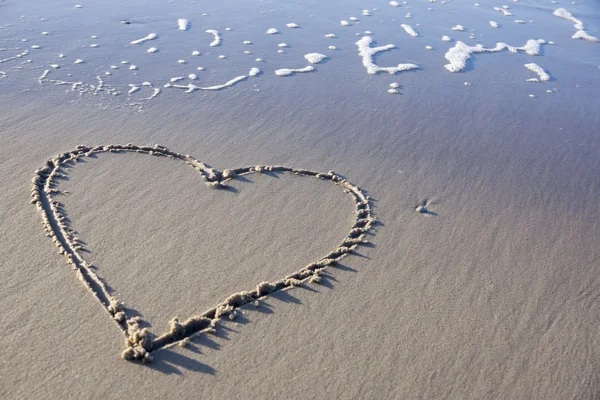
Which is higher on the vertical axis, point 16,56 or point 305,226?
point 16,56

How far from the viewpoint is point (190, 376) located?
296cm

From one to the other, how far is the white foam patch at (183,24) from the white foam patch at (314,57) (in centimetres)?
199

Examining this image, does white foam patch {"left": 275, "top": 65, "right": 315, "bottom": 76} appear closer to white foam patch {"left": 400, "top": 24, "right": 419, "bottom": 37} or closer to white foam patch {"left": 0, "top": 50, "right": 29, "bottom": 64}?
white foam patch {"left": 400, "top": 24, "right": 419, "bottom": 37}

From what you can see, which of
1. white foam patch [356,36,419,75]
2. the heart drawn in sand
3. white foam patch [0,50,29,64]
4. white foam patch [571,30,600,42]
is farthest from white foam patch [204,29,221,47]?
white foam patch [571,30,600,42]

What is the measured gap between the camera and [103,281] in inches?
140

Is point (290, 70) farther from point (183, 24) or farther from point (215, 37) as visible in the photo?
point (183, 24)

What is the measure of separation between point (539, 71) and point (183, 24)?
511 cm

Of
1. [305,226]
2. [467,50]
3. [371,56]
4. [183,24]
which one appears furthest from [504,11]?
[305,226]

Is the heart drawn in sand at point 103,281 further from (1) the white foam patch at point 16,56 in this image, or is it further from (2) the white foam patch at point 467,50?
(2) the white foam patch at point 467,50

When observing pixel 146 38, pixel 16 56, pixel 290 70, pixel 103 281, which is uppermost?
pixel 16 56

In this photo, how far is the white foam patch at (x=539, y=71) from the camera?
24.2 ft

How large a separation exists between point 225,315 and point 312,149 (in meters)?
2.31

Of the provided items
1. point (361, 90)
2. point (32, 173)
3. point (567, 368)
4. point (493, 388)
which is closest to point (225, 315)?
point (493, 388)

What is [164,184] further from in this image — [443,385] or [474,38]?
[474,38]
